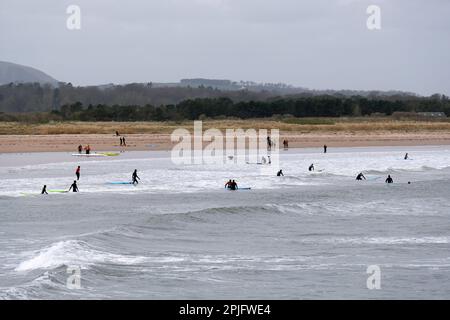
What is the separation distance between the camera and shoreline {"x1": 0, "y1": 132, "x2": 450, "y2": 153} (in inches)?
2196

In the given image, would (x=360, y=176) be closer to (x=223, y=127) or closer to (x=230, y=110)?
(x=223, y=127)

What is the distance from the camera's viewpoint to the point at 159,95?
7160 inches

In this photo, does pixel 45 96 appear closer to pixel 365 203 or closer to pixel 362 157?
pixel 362 157

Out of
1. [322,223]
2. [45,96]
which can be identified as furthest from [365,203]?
[45,96]

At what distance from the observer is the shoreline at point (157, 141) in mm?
55781

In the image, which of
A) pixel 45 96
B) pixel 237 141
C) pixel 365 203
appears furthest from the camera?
pixel 45 96

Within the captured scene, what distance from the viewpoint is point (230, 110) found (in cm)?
10419

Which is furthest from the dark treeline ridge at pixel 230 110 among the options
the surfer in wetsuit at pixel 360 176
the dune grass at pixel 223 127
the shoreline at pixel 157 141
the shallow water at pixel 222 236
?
the surfer in wetsuit at pixel 360 176

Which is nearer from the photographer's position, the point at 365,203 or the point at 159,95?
the point at 365,203

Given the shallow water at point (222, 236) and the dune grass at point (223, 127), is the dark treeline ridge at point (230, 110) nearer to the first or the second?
the dune grass at point (223, 127)

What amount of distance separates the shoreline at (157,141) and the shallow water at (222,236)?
1630cm
